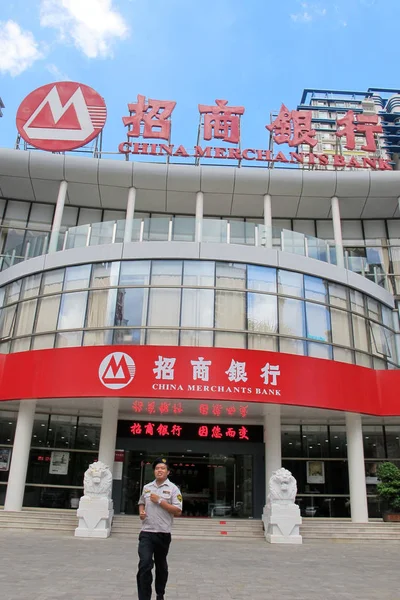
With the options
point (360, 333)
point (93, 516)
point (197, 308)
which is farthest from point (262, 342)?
point (93, 516)

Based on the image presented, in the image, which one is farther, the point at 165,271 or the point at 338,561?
the point at 165,271

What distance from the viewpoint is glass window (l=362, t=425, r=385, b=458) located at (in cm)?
1850

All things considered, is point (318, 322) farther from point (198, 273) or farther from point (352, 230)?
point (352, 230)

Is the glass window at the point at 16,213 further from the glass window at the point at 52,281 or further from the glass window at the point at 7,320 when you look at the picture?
the glass window at the point at 52,281

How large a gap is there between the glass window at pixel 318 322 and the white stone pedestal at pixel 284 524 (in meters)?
5.26

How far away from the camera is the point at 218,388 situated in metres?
13.6

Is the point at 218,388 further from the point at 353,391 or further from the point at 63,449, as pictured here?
the point at 63,449

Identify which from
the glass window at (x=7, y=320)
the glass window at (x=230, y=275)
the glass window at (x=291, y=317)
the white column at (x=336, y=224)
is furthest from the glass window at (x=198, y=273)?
the glass window at (x=7, y=320)

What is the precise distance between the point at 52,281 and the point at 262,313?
722 centimetres

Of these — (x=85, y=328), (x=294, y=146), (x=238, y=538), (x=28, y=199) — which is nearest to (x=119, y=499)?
(x=238, y=538)

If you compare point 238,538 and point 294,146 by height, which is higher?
point 294,146

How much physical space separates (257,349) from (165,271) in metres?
3.91

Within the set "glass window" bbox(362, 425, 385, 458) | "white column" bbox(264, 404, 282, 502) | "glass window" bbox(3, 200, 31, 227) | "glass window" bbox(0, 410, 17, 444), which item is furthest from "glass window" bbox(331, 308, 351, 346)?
"glass window" bbox(3, 200, 31, 227)

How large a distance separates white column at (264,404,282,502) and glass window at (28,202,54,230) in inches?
531
